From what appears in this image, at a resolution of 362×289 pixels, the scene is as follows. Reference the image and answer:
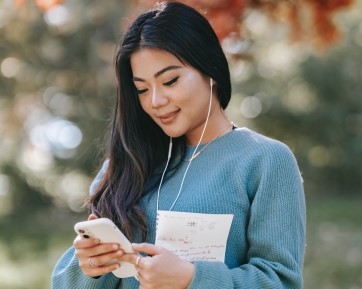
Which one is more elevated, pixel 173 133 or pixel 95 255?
pixel 173 133

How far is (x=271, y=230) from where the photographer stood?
1.96 meters

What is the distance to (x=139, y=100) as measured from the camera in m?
2.26

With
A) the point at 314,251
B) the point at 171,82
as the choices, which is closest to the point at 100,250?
the point at 171,82

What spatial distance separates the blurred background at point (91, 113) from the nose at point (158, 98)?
5.96 m

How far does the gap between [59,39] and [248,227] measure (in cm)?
981

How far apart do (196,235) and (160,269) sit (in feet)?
0.72

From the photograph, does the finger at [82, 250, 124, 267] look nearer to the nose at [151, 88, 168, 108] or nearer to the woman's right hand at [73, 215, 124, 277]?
the woman's right hand at [73, 215, 124, 277]

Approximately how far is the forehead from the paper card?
38 centimetres

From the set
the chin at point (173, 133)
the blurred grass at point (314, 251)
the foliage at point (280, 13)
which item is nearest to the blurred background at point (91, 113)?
the blurred grass at point (314, 251)

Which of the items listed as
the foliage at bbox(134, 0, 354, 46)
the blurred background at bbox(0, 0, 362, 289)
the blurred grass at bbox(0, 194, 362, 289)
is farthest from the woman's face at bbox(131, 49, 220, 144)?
the blurred background at bbox(0, 0, 362, 289)

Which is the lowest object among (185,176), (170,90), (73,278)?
(73,278)

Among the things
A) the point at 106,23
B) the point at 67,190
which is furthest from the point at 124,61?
the point at 67,190

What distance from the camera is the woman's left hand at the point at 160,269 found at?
1804 mm

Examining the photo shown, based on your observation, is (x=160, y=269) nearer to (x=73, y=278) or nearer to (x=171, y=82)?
(x=73, y=278)
